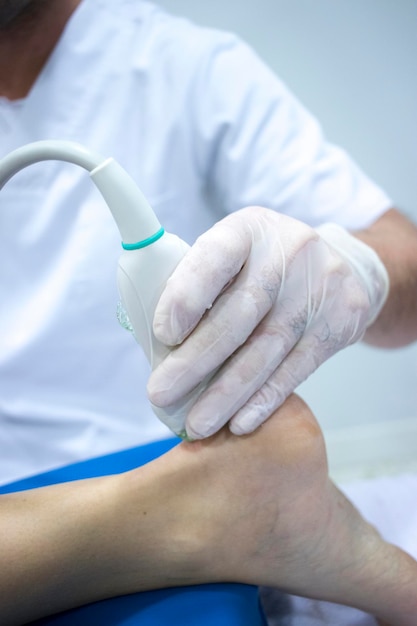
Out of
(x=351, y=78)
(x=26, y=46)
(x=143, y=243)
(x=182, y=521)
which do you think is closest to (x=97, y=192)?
(x=26, y=46)

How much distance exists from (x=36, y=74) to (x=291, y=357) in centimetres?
69

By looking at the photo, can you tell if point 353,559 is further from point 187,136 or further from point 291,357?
point 187,136

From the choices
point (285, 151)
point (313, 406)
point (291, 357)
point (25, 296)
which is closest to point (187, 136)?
point (285, 151)

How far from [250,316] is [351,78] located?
1115mm

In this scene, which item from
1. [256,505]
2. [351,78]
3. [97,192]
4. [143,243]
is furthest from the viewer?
[351,78]

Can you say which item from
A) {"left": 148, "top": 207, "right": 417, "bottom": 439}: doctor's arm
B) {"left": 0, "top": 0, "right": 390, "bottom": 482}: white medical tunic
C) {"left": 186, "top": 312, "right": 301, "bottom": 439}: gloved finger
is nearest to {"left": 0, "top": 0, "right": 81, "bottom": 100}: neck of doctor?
{"left": 0, "top": 0, "right": 390, "bottom": 482}: white medical tunic

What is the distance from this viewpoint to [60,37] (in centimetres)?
106

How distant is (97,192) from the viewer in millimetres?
1034

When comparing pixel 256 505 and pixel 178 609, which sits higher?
pixel 256 505

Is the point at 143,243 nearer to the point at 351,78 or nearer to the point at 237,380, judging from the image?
the point at 237,380

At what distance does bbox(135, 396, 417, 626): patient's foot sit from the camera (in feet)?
2.34

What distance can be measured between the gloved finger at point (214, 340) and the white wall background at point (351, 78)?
3.38 feet

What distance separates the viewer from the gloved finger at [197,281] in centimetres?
62

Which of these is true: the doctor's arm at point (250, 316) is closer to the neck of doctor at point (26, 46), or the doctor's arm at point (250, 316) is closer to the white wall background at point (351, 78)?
the neck of doctor at point (26, 46)
